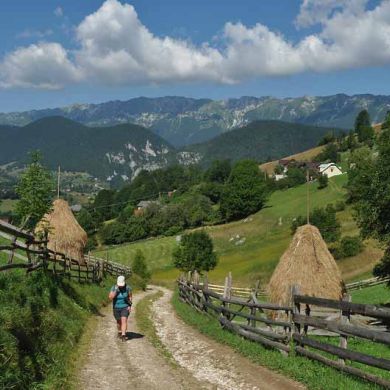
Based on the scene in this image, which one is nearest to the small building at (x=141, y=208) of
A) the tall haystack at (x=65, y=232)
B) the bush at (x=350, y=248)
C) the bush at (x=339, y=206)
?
the bush at (x=339, y=206)

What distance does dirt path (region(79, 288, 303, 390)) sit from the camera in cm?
1027

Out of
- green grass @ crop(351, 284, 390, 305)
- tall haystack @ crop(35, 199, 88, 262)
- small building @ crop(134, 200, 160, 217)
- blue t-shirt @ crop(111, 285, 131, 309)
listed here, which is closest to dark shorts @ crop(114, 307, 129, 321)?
blue t-shirt @ crop(111, 285, 131, 309)

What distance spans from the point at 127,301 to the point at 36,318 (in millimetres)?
3838

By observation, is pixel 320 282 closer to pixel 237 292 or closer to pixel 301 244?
pixel 301 244

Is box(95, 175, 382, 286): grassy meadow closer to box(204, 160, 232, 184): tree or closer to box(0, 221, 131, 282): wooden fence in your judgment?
box(0, 221, 131, 282): wooden fence

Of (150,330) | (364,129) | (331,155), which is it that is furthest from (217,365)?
(364,129)

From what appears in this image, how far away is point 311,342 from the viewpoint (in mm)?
11797

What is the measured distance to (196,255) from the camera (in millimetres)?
58156

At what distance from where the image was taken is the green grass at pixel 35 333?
9008 mm

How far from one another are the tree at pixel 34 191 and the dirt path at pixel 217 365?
940 centimetres

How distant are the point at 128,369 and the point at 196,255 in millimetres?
46931

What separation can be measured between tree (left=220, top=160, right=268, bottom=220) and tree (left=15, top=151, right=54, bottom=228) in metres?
91.3

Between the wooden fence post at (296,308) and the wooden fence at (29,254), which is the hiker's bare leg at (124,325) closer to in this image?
the wooden fence at (29,254)

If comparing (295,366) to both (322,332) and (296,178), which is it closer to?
(322,332)
